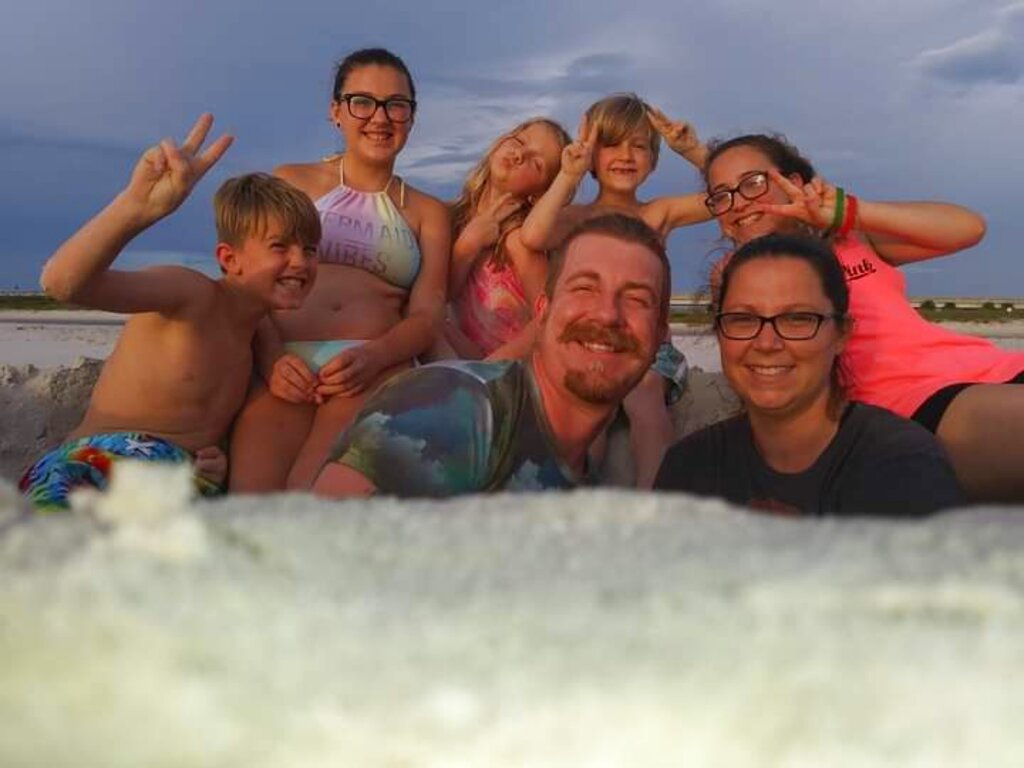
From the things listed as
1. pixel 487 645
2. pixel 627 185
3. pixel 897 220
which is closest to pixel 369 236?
pixel 627 185

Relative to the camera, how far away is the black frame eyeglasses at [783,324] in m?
2.23

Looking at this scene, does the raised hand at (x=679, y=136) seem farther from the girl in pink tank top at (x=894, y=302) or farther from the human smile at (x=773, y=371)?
the human smile at (x=773, y=371)

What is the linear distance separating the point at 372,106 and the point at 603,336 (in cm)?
183

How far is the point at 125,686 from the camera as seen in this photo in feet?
2.24

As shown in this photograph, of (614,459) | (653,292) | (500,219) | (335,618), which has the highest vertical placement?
(500,219)

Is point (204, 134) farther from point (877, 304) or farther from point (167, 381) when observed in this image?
point (877, 304)

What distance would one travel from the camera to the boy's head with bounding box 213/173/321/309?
3029 mm

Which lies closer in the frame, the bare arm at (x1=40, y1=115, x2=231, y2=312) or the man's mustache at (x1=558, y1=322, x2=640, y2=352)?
the man's mustache at (x1=558, y1=322, x2=640, y2=352)

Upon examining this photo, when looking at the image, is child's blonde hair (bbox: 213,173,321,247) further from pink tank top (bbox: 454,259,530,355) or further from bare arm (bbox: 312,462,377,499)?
bare arm (bbox: 312,462,377,499)

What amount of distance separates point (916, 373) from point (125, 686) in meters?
2.59

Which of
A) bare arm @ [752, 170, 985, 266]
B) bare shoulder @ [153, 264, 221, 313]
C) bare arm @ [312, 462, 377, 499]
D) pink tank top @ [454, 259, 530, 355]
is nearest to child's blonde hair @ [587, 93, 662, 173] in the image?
pink tank top @ [454, 259, 530, 355]

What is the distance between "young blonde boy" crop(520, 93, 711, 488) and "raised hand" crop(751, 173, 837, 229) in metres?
0.67

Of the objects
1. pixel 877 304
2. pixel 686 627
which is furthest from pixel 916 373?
pixel 686 627

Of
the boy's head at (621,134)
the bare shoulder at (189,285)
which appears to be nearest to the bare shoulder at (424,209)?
the boy's head at (621,134)
